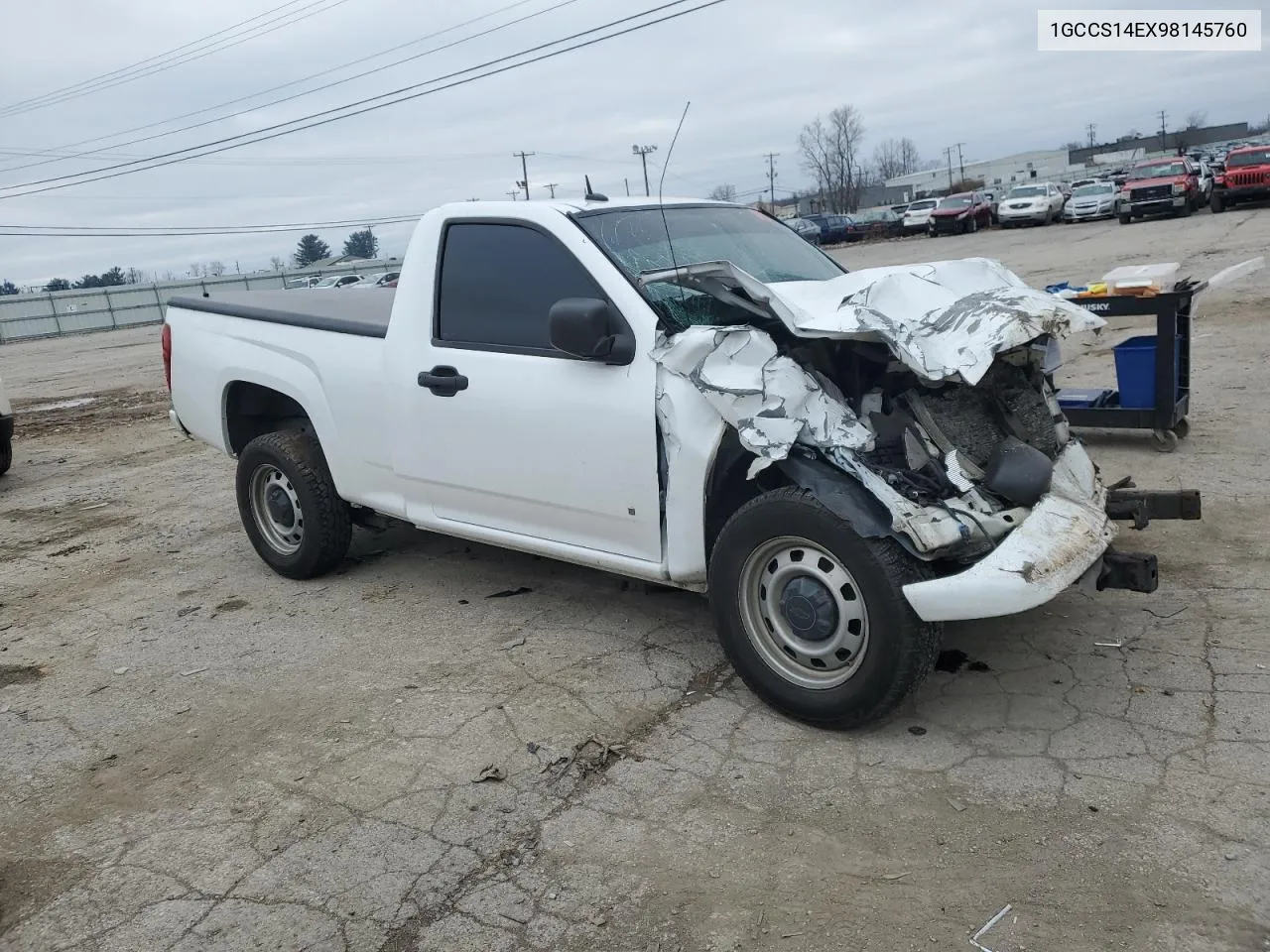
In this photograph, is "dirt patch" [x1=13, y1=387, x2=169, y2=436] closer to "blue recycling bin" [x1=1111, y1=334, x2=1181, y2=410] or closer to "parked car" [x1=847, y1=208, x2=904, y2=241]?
"blue recycling bin" [x1=1111, y1=334, x2=1181, y2=410]

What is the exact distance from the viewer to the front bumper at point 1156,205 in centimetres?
3059

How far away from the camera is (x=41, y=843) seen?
134 inches

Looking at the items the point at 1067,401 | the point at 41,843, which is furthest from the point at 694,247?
the point at 1067,401

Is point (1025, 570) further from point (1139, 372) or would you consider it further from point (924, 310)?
point (1139, 372)

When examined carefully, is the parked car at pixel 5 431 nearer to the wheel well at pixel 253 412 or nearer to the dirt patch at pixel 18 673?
the wheel well at pixel 253 412

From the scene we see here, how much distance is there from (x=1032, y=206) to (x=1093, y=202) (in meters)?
2.20

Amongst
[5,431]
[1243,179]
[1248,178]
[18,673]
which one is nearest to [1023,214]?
[1243,179]

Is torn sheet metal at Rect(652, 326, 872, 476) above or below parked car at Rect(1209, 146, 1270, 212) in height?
below

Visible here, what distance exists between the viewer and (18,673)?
191 inches

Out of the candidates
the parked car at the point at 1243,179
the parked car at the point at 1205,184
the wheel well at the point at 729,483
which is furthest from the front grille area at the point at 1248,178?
the wheel well at the point at 729,483

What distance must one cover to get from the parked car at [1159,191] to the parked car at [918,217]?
34.1 ft

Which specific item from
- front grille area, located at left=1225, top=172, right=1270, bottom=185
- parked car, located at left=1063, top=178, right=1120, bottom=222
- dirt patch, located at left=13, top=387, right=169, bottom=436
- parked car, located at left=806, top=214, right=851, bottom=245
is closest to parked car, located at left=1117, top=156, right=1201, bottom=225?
front grille area, located at left=1225, top=172, right=1270, bottom=185

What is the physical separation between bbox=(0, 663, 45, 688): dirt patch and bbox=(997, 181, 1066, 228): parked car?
125 feet

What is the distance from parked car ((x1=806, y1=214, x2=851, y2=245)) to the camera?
47219mm
